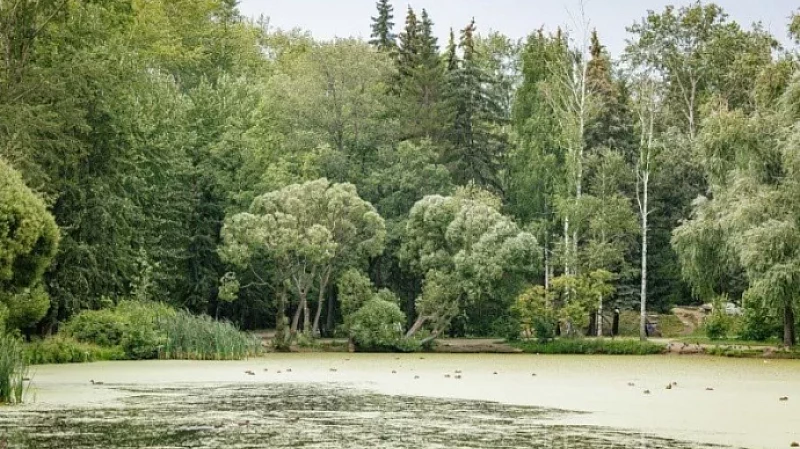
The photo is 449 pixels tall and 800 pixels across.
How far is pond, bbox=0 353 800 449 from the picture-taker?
40.5 feet

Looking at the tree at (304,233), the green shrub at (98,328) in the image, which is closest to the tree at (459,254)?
the tree at (304,233)

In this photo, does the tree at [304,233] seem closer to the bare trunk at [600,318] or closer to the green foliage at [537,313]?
the green foliage at [537,313]

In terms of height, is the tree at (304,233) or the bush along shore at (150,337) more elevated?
the tree at (304,233)

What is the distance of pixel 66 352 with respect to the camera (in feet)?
95.6

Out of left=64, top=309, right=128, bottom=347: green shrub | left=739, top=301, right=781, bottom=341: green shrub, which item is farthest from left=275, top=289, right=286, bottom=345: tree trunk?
left=739, top=301, right=781, bottom=341: green shrub

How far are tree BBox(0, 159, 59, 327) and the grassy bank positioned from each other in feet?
80.3

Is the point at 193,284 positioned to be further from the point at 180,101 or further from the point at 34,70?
the point at 34,70

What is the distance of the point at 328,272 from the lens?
42125 mm

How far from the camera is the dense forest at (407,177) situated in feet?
115

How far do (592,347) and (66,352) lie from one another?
1925 cm

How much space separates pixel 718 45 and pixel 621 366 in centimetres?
2650

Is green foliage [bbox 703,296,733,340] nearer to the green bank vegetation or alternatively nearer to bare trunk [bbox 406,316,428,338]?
the green bank vegetation

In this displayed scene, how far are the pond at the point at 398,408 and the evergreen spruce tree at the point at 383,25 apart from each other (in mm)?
46653

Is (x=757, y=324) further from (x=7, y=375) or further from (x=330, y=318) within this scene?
(x=7, y=375)
